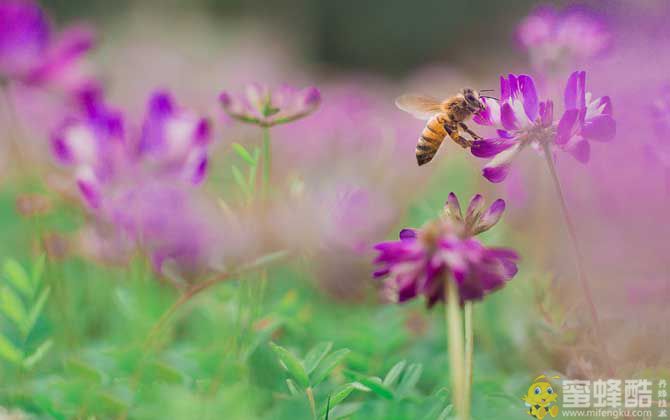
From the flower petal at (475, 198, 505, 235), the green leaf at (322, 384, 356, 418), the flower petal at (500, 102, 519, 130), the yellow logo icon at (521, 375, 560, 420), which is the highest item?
the flower petal at (500, 102, 519, 130)

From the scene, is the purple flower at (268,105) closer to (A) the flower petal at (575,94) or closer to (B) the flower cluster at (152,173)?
(B) the flower cluster at (152,173)

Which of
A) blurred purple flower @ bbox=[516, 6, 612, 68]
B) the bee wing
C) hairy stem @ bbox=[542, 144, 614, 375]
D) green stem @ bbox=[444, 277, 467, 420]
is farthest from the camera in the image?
blurred purple flower @ bbox=[516, 6, 612, 68]

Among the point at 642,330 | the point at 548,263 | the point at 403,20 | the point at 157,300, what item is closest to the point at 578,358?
the point at 642,330

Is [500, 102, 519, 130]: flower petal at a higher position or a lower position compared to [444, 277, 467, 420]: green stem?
higher

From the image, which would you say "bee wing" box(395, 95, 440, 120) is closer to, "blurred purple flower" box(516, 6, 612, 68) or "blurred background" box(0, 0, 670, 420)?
"blurred background" box(0, 0, 670, 420)

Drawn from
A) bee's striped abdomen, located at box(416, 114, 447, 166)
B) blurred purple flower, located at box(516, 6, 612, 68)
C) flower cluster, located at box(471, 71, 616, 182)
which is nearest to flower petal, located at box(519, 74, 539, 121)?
flower cluster, located at box(471, 71, 616, 182)

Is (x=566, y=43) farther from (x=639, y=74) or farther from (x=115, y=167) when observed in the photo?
(x=115, y=167)

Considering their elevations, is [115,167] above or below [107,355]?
above

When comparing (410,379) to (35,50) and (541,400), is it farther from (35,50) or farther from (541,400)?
(35,50)
